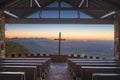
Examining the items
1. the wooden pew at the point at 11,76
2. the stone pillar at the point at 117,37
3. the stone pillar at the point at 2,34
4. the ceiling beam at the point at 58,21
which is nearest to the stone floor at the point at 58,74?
the wooden pew at the point at 11,76

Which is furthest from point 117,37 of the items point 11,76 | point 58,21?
point 11,76

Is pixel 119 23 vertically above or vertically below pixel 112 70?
above

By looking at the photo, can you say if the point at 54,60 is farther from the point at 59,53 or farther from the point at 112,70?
the point at 112,70

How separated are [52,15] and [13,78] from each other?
→ 11.1 meters

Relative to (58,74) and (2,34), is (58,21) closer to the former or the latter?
(2,34)

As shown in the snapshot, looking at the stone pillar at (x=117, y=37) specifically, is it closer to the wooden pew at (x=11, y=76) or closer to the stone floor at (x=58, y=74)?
the stone floor at (x=58, y=74)

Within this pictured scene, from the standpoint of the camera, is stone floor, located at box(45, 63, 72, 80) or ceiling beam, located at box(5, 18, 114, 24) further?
ceiling beam, located at box(5, 18, 114, 24)

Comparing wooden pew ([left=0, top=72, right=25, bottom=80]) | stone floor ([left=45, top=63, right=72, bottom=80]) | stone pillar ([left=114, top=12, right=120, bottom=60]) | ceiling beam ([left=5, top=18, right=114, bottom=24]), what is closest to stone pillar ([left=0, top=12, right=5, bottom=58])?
ceiling beam ([left=5, top=18, right=114, bottom=24])

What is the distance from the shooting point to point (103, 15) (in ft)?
51.5

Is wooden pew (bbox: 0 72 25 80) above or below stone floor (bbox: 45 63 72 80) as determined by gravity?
above

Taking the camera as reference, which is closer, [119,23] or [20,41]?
[119,23]

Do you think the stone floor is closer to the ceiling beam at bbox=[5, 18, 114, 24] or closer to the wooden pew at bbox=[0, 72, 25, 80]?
the wooden pew at bbox=[0, 72, 25, 80]

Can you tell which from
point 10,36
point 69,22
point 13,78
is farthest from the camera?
point 10,36

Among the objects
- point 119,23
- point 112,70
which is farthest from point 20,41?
point 112,70
